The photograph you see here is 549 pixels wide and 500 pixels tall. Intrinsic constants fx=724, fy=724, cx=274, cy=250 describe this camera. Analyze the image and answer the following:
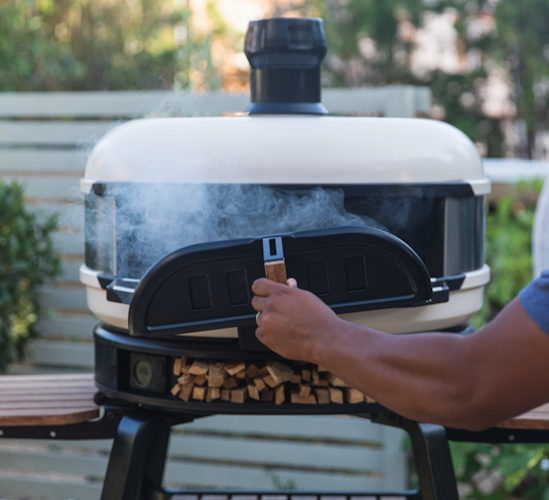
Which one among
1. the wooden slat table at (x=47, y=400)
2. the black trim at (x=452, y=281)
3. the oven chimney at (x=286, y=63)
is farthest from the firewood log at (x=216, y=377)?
the oven chimney at (x=286, y=63)

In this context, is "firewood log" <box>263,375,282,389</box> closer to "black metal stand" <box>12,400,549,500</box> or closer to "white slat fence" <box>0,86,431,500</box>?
"black metal stand" <box>12,400,549,500</box>

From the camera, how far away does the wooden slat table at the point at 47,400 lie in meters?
1.63

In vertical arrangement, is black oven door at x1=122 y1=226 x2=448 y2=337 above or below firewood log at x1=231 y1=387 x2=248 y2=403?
above

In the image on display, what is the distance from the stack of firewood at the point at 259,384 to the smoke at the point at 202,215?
0.25 metres

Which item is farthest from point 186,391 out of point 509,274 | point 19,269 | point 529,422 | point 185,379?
point 509,274

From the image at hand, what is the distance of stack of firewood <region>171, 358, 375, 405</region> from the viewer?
1.50 metres

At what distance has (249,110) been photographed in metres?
1.72

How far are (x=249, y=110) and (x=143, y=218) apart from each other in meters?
0.38

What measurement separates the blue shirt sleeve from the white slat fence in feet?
6.45

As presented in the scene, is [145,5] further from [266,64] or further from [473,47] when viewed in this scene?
[266,64]

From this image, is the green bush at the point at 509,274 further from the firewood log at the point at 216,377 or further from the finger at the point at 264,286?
the finger at the point at 264,286

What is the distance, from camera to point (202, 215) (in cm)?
151

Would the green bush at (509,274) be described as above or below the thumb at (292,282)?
below

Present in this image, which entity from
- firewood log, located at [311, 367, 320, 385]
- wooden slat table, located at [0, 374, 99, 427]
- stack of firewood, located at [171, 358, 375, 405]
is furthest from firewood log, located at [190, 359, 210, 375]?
wooden slat table, located at [0, 374, 99, 427]
